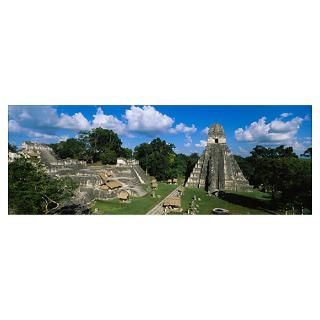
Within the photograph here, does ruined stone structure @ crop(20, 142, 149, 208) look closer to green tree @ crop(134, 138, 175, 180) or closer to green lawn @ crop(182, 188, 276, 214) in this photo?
green tree @ crop(134, 138, 175, 180)

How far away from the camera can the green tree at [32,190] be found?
960 centimetres

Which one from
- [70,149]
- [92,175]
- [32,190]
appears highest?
[70,149]

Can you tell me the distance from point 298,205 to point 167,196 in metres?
4.19

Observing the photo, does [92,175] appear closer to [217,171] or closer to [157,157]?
[157,157]

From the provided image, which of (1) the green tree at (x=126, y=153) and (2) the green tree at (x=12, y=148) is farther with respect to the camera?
(1) the green tree at (x=126, y=153)

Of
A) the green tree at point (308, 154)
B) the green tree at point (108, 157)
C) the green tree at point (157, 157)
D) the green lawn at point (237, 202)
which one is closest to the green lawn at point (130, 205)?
the green lawn at point (237, 202)

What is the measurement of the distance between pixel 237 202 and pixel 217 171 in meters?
2.97

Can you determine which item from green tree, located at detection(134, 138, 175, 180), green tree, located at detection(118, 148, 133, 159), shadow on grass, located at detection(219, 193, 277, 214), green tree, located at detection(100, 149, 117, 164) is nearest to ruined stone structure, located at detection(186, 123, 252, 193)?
shadow on grass, located at detection(219, 193, 277, 214)

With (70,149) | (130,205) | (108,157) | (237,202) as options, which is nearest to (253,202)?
(237,202)

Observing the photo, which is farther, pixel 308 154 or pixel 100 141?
pixel 100 141

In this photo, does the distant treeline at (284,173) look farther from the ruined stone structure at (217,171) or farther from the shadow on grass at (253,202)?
the ruined stone structure at (217,171)

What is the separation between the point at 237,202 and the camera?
10789 mm

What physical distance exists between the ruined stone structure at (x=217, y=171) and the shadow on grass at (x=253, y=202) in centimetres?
80

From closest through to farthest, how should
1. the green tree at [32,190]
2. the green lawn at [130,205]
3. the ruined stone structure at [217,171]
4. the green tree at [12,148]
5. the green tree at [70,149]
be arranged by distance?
the green tree at [32,190]
the green tree at [12,148]
the green lawn at [130,205]
the green tree at [70,149]
the ruined stone structure at [217,171]
